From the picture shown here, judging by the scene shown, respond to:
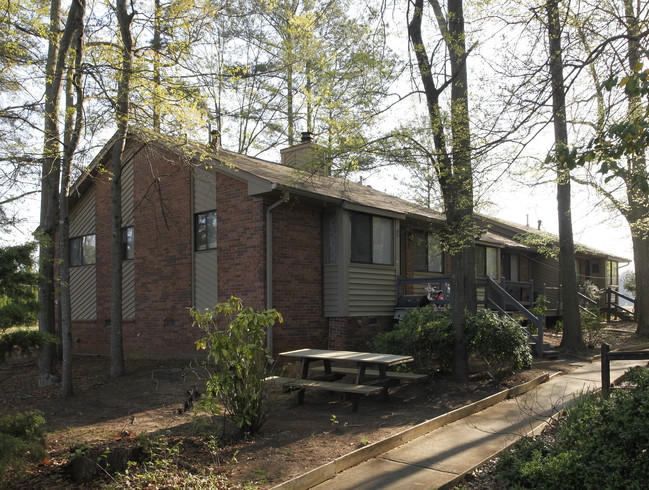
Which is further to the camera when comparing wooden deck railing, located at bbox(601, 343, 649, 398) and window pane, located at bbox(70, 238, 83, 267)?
window pane, located at bbox(70, 238, 83, 267)

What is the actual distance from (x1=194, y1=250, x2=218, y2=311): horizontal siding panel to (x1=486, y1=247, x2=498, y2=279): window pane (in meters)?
11.8

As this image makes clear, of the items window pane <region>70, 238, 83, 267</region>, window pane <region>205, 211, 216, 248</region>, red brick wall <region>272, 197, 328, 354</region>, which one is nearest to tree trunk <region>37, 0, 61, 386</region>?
window pane <region>205, 211, 216, 248</region>

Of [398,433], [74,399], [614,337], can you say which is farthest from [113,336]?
[614,337]

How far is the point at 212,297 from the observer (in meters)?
13.4

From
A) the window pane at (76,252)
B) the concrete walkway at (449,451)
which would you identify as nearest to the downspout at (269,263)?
the concrete walkway at (449,451)

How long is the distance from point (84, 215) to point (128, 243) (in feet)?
9.69

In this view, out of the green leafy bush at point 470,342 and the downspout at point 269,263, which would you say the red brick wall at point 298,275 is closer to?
the downspout at point 269,263

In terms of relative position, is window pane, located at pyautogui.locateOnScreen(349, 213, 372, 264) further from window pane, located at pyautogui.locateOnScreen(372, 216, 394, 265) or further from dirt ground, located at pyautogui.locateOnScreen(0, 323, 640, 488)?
dirt ground, located at pyautogui.locateOnScreen(0, 323, 640, 488)

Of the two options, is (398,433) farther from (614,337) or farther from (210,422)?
(614,337)

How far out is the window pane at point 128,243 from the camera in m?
16.0

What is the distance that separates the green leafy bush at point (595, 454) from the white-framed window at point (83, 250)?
1563 centimetres

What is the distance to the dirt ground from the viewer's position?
5391mm

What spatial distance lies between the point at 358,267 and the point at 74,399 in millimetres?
7271

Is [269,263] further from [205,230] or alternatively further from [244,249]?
[205,230]
